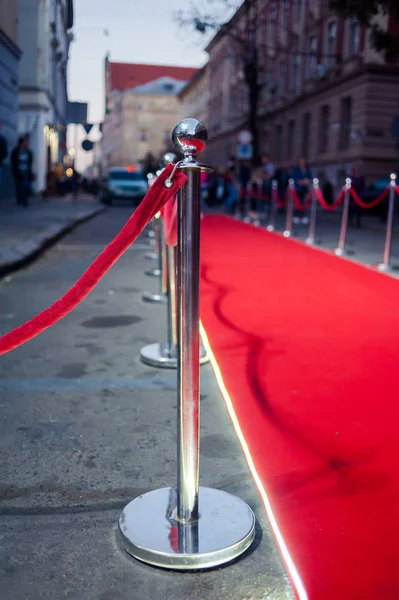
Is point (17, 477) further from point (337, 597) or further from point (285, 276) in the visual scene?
point (285, 276)

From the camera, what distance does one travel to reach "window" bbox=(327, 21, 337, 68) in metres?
34.3

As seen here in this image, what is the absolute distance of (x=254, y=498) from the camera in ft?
8.02

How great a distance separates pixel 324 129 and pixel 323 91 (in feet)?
6.24

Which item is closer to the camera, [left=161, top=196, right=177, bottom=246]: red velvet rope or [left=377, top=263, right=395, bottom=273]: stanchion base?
[left=161, top=196, right=177, bottom=246]: red velvet rope

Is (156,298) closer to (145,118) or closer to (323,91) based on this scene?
(323,91)

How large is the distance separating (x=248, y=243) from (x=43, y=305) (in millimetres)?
6539

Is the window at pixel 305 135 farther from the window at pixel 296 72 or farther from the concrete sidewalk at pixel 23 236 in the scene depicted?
the concrete sidewalk at pixel 23 236

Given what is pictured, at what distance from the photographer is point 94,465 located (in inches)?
108

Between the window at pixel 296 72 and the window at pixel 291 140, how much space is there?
74.6 inches

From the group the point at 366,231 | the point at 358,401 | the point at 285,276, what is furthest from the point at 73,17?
the point at 358,401

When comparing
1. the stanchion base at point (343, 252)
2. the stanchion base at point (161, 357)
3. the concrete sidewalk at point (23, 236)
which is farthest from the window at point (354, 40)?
the stanchion base at point (161, 357)

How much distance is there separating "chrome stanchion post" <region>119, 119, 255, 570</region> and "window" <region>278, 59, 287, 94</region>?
42547 millimetres

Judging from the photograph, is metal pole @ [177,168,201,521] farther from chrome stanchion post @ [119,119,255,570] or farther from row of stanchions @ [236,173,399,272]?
row of stanchions @ [236,173,399,272]

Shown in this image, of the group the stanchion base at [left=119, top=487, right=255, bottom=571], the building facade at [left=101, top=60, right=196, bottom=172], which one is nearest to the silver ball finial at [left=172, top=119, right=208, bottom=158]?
the stanchion base at [left=119, top=487, right=255, bottom=571]
